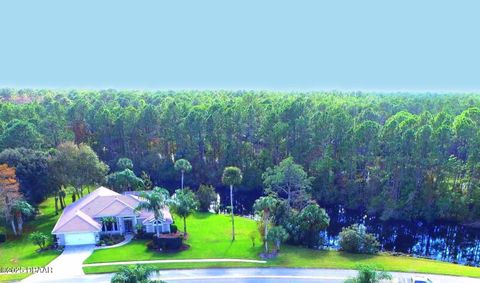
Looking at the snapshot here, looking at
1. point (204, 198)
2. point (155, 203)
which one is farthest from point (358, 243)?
point (204, 198)

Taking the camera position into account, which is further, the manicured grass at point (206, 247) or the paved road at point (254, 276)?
the manicured grass at point (206, 247)

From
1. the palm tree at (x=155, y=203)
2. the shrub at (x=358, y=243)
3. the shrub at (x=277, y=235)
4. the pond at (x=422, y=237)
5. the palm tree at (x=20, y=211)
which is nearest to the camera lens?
the shrub at (x=277, y=235)

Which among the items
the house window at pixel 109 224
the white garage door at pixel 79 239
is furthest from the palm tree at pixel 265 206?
the white garage door at pixel 79 239

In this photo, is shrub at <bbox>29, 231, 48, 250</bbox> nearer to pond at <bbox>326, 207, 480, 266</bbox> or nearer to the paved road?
the paved road

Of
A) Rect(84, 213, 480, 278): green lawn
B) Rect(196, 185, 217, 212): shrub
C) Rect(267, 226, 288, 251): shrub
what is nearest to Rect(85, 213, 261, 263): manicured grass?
Rect(84, 213, 480, 278): green lawn

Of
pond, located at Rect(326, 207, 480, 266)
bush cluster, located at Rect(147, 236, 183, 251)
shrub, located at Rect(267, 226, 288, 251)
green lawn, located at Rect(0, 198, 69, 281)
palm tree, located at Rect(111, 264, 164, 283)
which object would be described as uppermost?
palm tree, located at Rect(111, 264, 164, 283)

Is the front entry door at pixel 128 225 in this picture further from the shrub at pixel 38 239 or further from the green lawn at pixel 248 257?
the shrub at pixel 38 239

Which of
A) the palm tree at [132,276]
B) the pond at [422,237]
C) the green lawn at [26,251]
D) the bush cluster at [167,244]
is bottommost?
the pond at [422,237]
